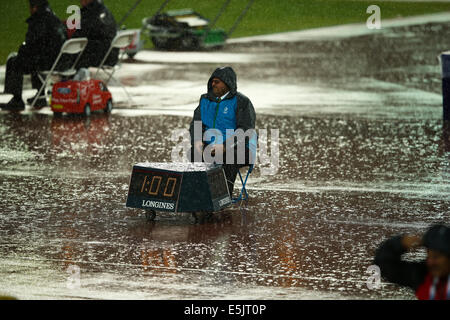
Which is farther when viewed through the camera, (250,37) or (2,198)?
(250,37)

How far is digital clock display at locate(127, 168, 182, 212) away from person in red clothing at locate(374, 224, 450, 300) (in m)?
4.19

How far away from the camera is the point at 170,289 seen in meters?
6.82

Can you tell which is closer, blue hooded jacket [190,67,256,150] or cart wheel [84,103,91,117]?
blue hooded jacket [190,67,256,150]

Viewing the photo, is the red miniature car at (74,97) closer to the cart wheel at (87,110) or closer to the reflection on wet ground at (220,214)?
the cart wheel at (87,110)

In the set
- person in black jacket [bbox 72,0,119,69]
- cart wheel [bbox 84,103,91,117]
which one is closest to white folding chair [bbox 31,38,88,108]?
person in black jacket [bbox 72,0,119,69]

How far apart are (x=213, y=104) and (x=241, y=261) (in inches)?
86.8

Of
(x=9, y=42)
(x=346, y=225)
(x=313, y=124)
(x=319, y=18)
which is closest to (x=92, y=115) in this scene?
(x=313, y=124)

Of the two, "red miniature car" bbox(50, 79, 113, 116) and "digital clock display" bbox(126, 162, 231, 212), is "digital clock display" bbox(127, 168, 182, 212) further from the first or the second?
"red miniature car" bbox(50, 79, 113, 116)

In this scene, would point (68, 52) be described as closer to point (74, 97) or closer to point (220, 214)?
point (74, 97)

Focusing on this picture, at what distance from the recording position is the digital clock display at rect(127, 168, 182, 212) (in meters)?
8.73

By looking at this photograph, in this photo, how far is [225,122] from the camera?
9.38 metres

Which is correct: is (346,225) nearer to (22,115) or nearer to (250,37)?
(22,115)

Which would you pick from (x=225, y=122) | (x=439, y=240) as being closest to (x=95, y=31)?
(x=225, y=122)

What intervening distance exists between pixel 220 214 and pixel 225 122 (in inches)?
32.8
